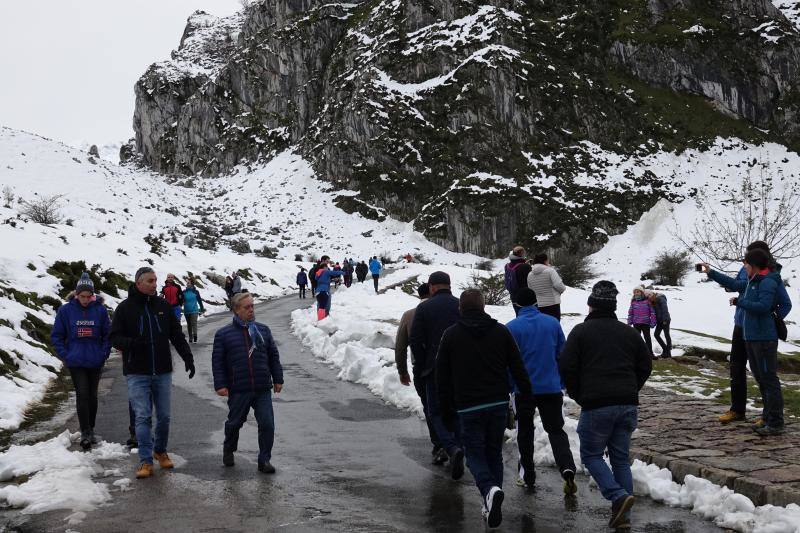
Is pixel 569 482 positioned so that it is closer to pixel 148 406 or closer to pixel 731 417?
pixel 731 417

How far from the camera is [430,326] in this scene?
6.68 metres

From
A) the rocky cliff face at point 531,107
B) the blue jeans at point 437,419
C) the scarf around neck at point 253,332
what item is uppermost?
the rocky cliff face at point 531,107

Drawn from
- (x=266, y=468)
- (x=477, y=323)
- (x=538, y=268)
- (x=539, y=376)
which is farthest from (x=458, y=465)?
(x=538, y=268)

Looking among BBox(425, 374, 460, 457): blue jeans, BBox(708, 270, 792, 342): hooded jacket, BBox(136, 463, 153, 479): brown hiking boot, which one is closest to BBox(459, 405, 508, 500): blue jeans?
BBox(425, 374, 460, 457): blue jeans

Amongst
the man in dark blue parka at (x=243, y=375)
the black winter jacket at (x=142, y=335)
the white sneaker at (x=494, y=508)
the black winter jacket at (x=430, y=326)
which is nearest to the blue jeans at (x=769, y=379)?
the black winter jacket at (x=430, y=326)

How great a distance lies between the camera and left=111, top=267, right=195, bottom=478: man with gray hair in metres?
6.54

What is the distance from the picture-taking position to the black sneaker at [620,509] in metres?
4.71

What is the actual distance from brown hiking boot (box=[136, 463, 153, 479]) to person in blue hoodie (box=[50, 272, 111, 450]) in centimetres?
144

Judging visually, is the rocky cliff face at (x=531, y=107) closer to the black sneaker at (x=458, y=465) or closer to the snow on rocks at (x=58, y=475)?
the black sneaker at (x=458, y=465)

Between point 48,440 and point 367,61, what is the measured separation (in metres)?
83.2

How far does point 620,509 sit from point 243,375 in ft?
12.0

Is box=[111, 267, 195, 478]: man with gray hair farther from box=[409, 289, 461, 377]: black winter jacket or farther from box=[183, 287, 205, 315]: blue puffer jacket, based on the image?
box=[183, 287, 205, 315]: blue puffer jacket

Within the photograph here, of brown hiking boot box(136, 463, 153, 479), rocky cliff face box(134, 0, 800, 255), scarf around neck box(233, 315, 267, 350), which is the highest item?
rocky cliff face box(134, 0, 800, 255)

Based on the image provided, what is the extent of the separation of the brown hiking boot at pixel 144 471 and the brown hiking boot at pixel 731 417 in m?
6.21
